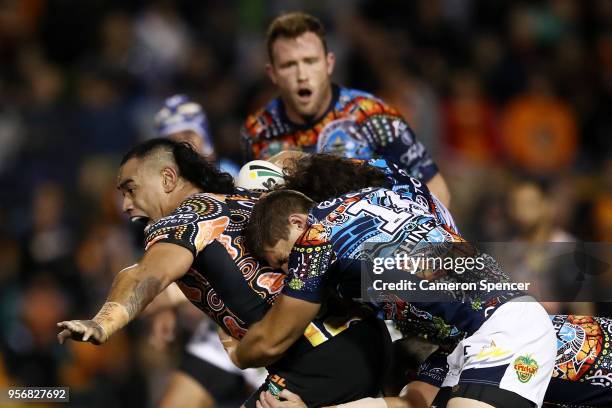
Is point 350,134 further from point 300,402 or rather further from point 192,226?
point 300,402

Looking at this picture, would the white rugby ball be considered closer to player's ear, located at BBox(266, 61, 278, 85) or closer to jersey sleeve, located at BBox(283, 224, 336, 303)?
jersey sleeve, located at BBox(283, 224, 336, 303)

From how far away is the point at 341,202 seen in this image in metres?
4.84

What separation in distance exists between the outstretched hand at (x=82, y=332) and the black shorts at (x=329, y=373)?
1026 mm

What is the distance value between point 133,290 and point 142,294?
4 cm

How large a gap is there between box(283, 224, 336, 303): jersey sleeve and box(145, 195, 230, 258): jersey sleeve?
0.44 metres

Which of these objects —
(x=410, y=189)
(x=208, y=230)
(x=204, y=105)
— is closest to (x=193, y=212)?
(x=208, y=230)

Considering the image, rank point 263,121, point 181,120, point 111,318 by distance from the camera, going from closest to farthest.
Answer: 1. point 111,318
2. point 263,121
3. point 181,120

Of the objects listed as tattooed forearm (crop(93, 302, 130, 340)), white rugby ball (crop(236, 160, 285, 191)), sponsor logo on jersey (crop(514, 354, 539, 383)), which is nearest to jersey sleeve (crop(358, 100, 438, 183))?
white rugby ball (crop(236, 160, 285, 191))

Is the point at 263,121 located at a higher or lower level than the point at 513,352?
higher

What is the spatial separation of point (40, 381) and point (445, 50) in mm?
5131

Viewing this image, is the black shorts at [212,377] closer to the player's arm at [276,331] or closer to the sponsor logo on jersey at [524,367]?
the player's arm at [276,331]

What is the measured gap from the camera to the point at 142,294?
15.1 feet

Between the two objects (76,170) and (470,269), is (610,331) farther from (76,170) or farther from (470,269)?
(76,170)

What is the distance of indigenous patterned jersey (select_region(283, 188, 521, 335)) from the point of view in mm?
4676
